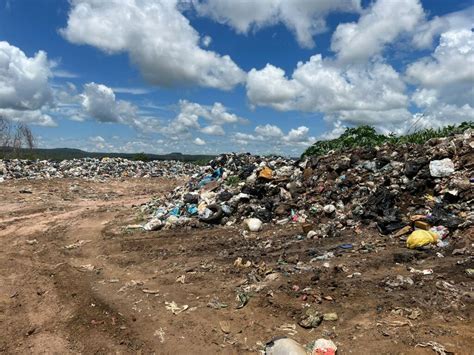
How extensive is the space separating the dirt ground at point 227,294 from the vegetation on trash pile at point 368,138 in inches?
151

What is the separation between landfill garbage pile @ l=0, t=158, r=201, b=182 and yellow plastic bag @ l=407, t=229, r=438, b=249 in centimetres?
1722

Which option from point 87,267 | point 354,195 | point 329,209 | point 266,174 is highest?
point 266,174

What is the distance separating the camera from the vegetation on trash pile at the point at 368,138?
8703 mm

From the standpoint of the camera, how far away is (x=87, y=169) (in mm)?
22000

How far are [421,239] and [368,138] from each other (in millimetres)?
5655

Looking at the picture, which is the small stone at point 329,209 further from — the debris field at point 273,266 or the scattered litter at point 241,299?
the scattered litter at point 241,299

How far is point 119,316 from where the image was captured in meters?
4.48

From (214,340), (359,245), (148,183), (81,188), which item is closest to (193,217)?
(359,245)

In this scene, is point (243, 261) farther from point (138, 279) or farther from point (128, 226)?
point (128, 226)

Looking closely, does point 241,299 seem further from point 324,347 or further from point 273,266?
point 324,347

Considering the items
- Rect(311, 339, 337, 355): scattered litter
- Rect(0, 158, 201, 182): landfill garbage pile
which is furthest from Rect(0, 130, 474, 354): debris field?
Rect(0, 158, 201, 182): landfill garbage pile

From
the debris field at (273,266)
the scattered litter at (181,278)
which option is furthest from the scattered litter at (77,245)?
the scattered litter at (181,278)

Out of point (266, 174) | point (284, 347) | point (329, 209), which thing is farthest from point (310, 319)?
point (266, 174)

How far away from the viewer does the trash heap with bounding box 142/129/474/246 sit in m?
6.15
